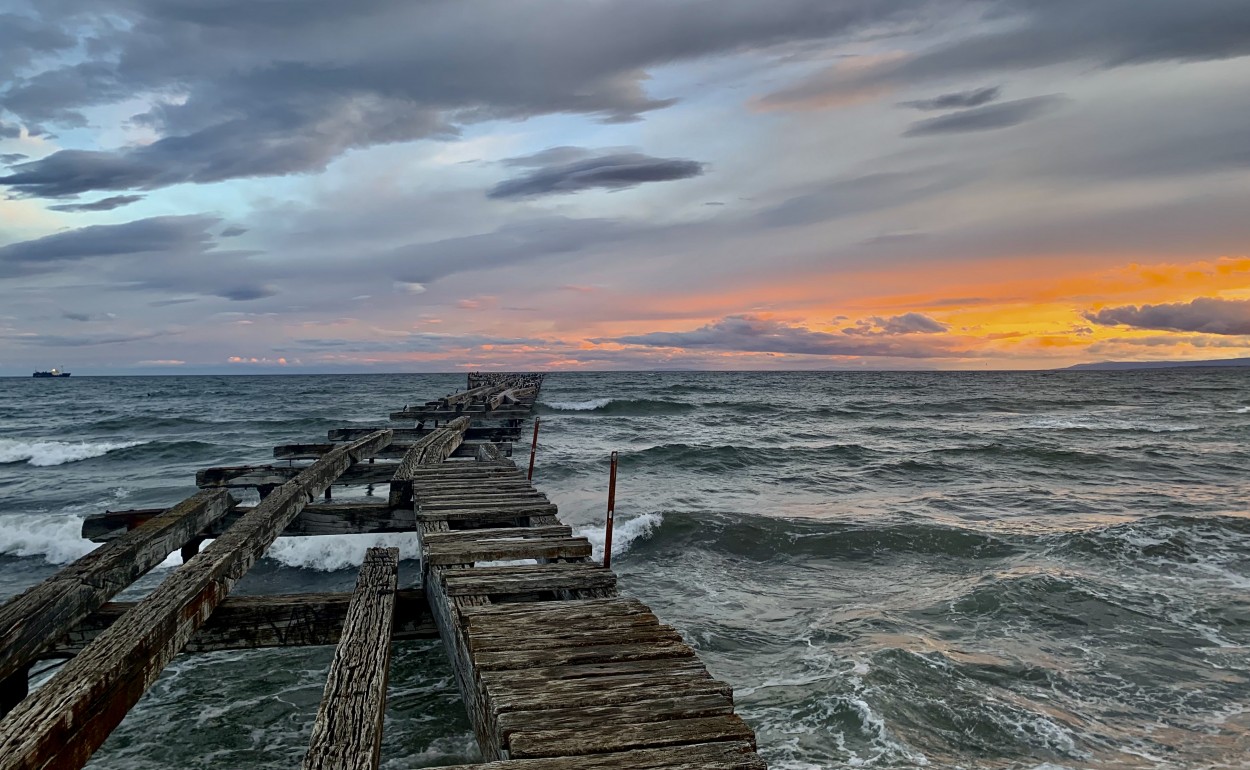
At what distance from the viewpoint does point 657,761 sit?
295 centimetres

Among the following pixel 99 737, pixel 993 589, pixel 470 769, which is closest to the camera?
pixel 470 769

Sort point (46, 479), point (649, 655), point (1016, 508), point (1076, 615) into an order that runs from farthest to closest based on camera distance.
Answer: point (46, 479), point (1016, 508), point (1076, 615), point (649, 655)

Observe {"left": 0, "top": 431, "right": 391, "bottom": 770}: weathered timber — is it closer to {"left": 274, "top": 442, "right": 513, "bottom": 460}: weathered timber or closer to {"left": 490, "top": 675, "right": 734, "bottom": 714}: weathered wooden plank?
{"left": 490, "top": 675, "right": 734, "bottom": 714}: weathered wooden plank

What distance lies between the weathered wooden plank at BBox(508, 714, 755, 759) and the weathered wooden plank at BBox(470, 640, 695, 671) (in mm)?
584

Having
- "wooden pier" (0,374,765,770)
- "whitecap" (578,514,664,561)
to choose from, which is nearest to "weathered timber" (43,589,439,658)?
"wooden pier" (0,374,765,770)

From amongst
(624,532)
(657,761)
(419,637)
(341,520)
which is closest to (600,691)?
(657,761)

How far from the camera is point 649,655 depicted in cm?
389

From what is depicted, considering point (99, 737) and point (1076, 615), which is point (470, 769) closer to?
point (99, 737)

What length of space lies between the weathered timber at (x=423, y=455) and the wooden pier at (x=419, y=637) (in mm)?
561

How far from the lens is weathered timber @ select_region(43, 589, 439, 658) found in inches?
220

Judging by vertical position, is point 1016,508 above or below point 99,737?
below

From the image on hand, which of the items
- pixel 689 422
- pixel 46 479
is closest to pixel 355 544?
pixel 46 479

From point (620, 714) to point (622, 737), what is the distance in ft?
0.59

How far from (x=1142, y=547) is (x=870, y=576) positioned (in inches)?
235
